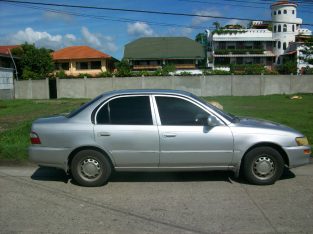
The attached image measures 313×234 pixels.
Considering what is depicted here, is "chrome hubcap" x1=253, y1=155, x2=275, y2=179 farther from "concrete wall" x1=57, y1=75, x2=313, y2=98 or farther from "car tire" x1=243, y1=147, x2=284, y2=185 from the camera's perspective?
"concrete wall" x1=57, y1=75, x2=313, y2=98

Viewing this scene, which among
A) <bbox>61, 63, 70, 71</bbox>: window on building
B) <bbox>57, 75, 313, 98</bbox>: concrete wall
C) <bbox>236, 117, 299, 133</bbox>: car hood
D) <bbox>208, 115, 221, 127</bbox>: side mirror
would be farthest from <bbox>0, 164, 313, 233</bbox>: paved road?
<bbox>61, 63, 70, 71</bbox>: window on building

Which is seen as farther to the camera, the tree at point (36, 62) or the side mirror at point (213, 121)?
the tree at point (36, 62)

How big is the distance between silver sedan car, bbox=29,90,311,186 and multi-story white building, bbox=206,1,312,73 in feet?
217

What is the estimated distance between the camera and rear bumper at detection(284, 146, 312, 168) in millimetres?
6492

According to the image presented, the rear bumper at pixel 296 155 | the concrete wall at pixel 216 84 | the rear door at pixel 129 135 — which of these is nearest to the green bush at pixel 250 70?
the concrete wall at pixel 216 84

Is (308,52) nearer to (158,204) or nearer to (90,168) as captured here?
(90,168)

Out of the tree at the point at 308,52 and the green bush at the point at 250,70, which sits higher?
the tree at the point at 308,52

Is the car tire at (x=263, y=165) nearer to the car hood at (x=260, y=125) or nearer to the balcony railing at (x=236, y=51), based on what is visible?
the car hood at (x=260, y=125)

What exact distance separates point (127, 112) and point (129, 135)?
1.32ft

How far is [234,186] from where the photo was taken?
649 cm

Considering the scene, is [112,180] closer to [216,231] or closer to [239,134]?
[239,134]

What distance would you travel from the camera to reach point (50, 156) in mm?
6574

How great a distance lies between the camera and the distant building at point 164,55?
216 feet

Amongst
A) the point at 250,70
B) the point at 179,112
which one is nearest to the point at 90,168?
the point at 179,112
